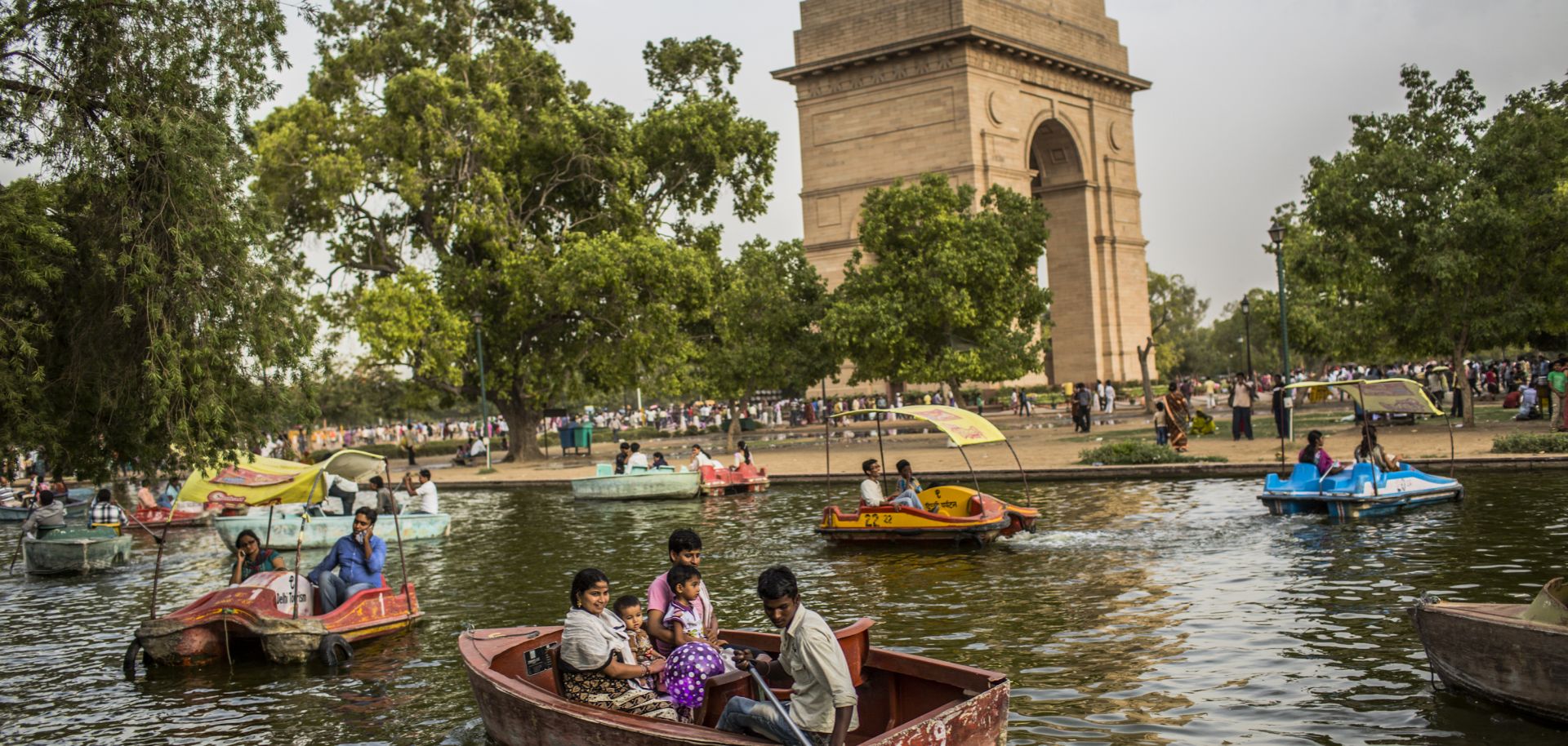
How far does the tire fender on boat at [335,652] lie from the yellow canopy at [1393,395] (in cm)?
1455

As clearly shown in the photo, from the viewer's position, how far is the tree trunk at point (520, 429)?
47750mm

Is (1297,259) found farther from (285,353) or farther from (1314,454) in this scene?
(285,353)

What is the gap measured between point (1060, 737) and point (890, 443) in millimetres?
32733

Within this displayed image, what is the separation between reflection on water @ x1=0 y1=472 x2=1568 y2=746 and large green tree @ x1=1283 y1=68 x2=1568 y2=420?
9.46 m

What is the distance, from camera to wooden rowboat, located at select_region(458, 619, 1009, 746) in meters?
8.29

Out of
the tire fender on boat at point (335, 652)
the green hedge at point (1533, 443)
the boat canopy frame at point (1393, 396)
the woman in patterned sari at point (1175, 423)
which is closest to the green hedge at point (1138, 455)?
the woman in patterned sari at point (1175, 423)

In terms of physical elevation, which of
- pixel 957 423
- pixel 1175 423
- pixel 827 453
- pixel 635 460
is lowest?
pixel 635 460

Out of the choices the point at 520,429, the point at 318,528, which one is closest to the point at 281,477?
the point at 318,528

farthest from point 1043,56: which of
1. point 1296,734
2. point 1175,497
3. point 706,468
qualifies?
point 1296,734

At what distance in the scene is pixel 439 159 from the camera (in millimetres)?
42719

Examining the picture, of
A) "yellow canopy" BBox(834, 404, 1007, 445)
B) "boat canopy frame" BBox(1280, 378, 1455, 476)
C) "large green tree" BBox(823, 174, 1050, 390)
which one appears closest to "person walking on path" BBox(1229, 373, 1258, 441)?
"boat canopy frame" BBox(1280, 378, 1455, 476)

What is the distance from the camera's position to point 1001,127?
54.5 meters

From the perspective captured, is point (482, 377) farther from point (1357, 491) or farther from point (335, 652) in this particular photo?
point (1357, 491)

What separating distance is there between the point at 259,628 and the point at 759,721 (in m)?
8.00
